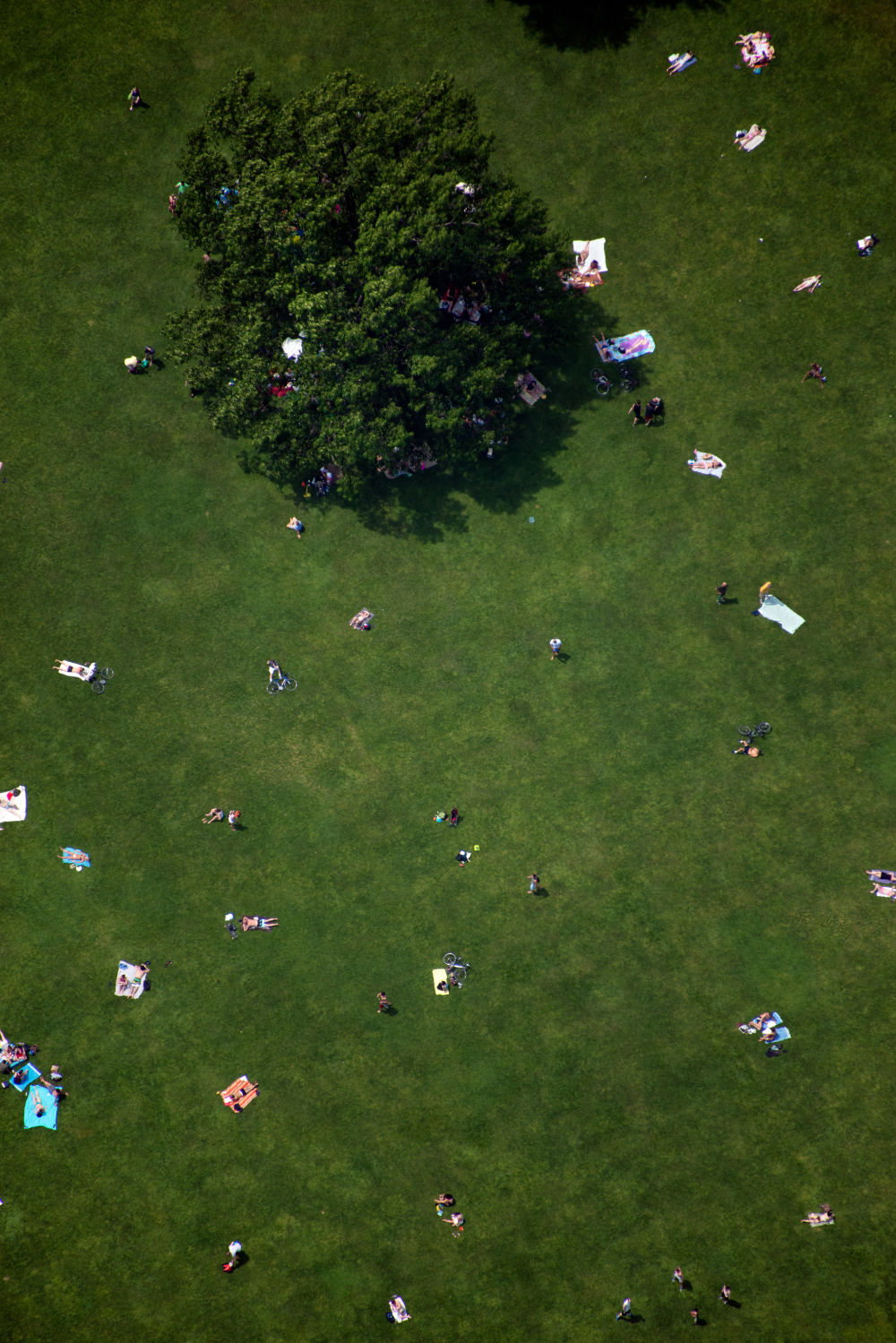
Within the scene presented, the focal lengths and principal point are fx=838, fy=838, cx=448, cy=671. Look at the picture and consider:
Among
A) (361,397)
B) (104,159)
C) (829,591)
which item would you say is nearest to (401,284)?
(361,397)

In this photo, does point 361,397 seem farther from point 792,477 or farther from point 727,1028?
point 727,1028

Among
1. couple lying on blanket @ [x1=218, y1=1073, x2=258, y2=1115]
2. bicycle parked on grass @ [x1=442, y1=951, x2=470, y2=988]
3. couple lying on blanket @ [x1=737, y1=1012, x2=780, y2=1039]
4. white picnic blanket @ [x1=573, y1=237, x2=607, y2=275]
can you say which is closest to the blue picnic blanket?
couple lying on blanket @ [x1=218, y1=1073, x2=258, y2=1115]

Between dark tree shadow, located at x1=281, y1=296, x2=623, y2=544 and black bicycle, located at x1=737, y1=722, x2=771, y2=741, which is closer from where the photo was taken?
black bicycle, located at x1=737, y1=722, x2=771, y2=741

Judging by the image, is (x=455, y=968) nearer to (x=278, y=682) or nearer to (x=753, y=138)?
(x=278, y=682)

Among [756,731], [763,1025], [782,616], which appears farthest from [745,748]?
[763,1025]

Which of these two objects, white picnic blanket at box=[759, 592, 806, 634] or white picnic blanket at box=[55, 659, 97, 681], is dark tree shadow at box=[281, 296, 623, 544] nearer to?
white picnic blanket at box=[759, 592, 806, 634]

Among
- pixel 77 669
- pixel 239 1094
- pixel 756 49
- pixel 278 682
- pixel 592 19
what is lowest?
pixel 239 1094

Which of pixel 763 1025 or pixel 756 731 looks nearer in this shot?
pixel 763 1025

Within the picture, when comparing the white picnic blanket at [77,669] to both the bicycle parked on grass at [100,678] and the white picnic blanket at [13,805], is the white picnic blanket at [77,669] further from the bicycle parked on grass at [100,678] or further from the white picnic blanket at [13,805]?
the white picnic blanket at [13,805]
